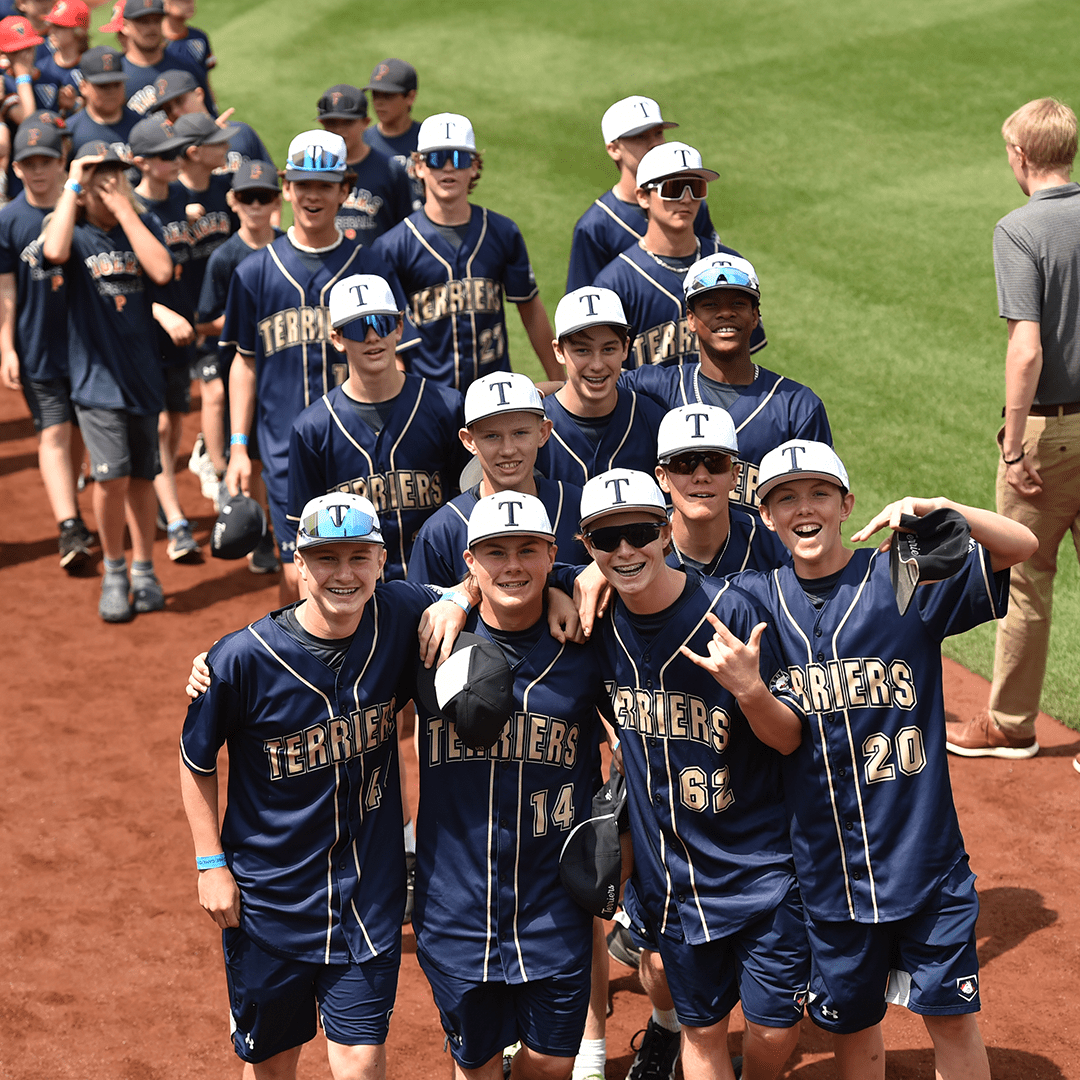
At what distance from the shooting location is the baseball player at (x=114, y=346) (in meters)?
A: 7.77

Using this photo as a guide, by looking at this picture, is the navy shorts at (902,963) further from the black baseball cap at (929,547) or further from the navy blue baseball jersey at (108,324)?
the navy blue baseball jersey at (108,324)

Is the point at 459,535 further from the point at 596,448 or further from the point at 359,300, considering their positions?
the point at 359,300

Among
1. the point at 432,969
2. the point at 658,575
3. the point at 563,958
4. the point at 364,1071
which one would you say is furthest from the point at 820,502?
the point at 364,1071

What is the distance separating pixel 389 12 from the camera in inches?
812

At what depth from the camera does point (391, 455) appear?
5605 mm

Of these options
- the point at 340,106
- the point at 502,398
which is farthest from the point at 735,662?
the point at 340,106

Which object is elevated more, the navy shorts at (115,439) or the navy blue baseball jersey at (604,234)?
the navy blue baseball jersey at (604,234)

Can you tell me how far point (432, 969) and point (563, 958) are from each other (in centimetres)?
39

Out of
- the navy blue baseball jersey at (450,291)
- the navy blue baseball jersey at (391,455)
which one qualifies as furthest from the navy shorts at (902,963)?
the navy blue baseball jersey at (450,291)

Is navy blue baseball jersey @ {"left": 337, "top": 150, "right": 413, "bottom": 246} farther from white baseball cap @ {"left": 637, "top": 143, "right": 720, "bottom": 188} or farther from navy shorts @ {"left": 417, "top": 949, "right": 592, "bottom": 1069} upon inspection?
navy shorts @ {"left": 417, "top": 949, "right": 592, "bottom": 1069}

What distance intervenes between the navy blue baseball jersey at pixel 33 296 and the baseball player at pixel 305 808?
502 cm

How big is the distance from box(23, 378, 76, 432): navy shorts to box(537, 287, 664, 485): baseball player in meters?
4.48

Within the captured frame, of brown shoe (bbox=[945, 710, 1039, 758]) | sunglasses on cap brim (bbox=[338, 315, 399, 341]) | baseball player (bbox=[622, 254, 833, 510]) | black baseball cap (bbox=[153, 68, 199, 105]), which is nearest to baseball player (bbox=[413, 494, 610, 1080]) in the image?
baseball player (bbox=[622, 254, 833, 510])

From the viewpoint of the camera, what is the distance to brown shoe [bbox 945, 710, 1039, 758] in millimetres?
6418
